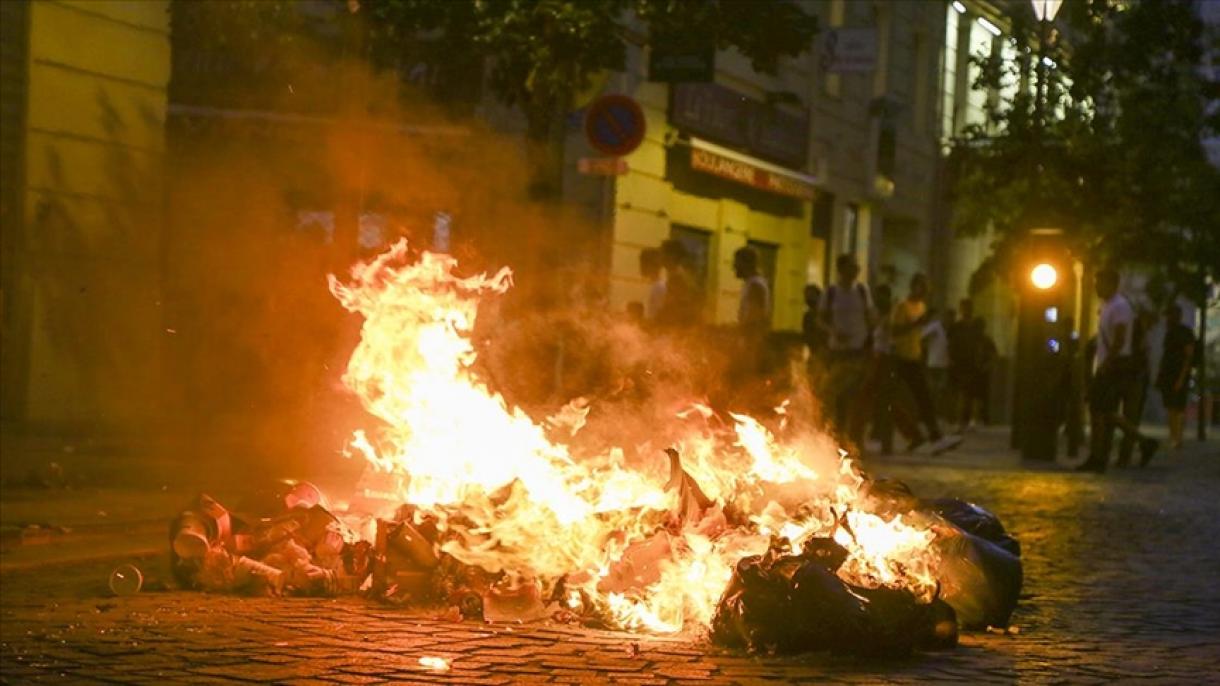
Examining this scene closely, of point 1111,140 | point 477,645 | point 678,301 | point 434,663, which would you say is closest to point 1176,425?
point 1111,140

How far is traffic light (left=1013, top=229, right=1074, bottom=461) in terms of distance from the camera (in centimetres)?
1922

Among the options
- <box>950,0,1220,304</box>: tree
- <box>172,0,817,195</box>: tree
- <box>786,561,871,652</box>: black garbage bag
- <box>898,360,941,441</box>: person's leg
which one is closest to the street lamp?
<box>950,0,1220,304</box>: tree

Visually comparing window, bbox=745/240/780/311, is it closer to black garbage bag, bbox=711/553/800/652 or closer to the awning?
the awning

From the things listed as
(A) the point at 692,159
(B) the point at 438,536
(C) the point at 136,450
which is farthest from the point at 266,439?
(A) the point at 692,159

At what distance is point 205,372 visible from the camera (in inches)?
723

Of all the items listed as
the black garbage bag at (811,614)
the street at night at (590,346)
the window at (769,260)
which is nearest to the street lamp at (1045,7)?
the street at night at (590,346)

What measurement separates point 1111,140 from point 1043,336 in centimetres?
886

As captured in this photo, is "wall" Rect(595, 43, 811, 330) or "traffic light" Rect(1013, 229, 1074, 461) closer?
"traffic light" Rect(1013, 229, 1074, 461)

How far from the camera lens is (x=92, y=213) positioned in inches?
660

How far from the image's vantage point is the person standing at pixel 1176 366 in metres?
23.0

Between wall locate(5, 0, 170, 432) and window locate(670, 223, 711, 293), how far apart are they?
8.87m

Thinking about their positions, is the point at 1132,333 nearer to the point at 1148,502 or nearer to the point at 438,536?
the point at 1148,502

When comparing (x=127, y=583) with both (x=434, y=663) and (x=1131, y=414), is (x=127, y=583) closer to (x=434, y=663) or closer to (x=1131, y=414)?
(x=434, y=663)

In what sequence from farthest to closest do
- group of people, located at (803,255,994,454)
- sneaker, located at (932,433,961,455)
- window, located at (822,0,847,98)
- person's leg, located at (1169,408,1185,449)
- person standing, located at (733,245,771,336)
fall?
window, located at (822,0,847,98) < person's leg, located at (1169,408,1185,449) < sneaker, located at (932,433,961,455) < group of people, located at (803,255,994,454) < person standing, located at (733,245,771,336)
